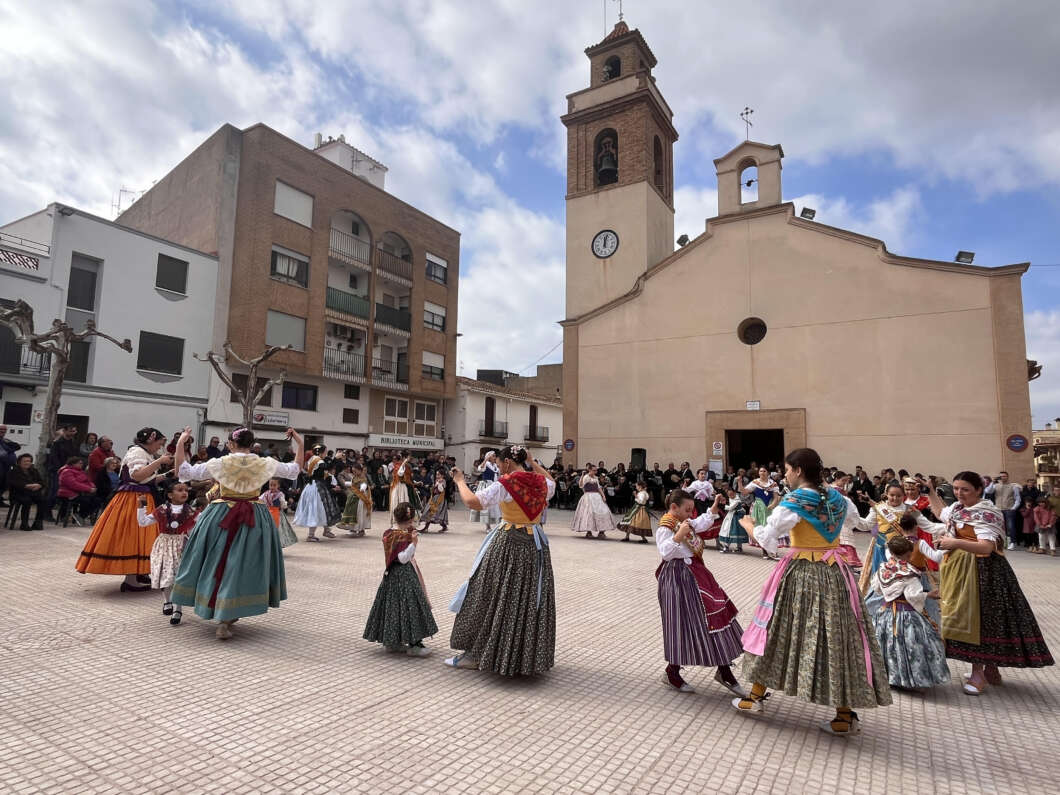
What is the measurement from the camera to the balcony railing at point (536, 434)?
41794 millimetres

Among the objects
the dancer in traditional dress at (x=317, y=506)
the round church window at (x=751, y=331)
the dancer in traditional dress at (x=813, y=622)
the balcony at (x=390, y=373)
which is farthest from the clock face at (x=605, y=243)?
the dancer in traditional dress at (x=813, y=622)

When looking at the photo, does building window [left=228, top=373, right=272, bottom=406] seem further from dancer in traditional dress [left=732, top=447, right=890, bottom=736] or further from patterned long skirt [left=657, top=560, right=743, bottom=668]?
dancer in traditional dress [left=732, top=447, right=890, bottom=736]

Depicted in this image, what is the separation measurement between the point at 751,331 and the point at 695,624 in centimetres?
1824

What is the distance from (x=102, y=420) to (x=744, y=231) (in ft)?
75.8

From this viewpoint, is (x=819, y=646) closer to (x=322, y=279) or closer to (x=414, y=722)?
(x=414, y=722)

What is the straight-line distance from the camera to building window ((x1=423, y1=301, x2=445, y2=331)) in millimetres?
33531

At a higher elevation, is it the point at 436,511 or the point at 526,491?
the point at 526,491

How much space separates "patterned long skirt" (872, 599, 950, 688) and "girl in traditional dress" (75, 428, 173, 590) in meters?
6.88

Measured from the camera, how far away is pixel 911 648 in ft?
15.2

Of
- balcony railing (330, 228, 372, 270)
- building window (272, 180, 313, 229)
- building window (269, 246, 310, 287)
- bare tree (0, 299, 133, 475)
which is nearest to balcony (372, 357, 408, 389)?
balcony railing (330, 228, 372, 270)

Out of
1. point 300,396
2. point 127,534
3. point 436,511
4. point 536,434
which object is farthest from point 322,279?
point 127,534

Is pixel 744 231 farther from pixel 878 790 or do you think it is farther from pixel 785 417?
pixel 878 790

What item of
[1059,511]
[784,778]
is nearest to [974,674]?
[784,778]

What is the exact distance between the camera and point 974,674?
4711mm
